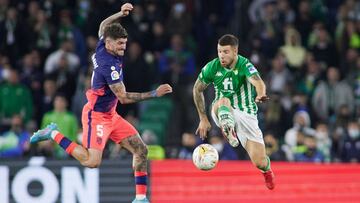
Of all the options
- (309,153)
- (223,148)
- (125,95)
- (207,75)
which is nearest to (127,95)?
(125,95)

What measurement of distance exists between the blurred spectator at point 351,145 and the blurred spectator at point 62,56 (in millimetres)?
5525

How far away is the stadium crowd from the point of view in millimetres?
24109

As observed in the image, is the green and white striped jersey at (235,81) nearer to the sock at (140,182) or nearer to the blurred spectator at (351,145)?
the sock at (140,182)

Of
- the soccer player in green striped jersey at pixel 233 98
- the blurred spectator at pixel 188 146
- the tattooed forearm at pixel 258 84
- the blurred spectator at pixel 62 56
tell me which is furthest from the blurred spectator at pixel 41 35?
the tattooed forearm at pixel 258 84

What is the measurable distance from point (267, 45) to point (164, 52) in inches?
81.5

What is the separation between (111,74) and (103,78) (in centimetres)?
33

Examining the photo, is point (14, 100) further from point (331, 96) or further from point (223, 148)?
point (331, 96)

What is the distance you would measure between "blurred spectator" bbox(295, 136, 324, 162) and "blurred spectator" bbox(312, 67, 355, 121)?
1.89 metres

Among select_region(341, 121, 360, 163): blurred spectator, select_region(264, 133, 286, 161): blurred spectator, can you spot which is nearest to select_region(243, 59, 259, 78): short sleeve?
select_region(264, 133, 286, 161): blurred spectator

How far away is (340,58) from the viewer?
26.6 m

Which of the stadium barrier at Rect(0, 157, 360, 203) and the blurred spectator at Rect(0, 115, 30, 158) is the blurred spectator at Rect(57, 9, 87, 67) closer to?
the blurred spectator at Rect(0, 115, 30, 158)

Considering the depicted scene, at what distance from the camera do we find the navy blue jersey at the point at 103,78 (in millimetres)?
18156

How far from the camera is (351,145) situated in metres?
24.0

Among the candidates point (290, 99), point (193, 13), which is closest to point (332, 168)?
point (290, 99)
